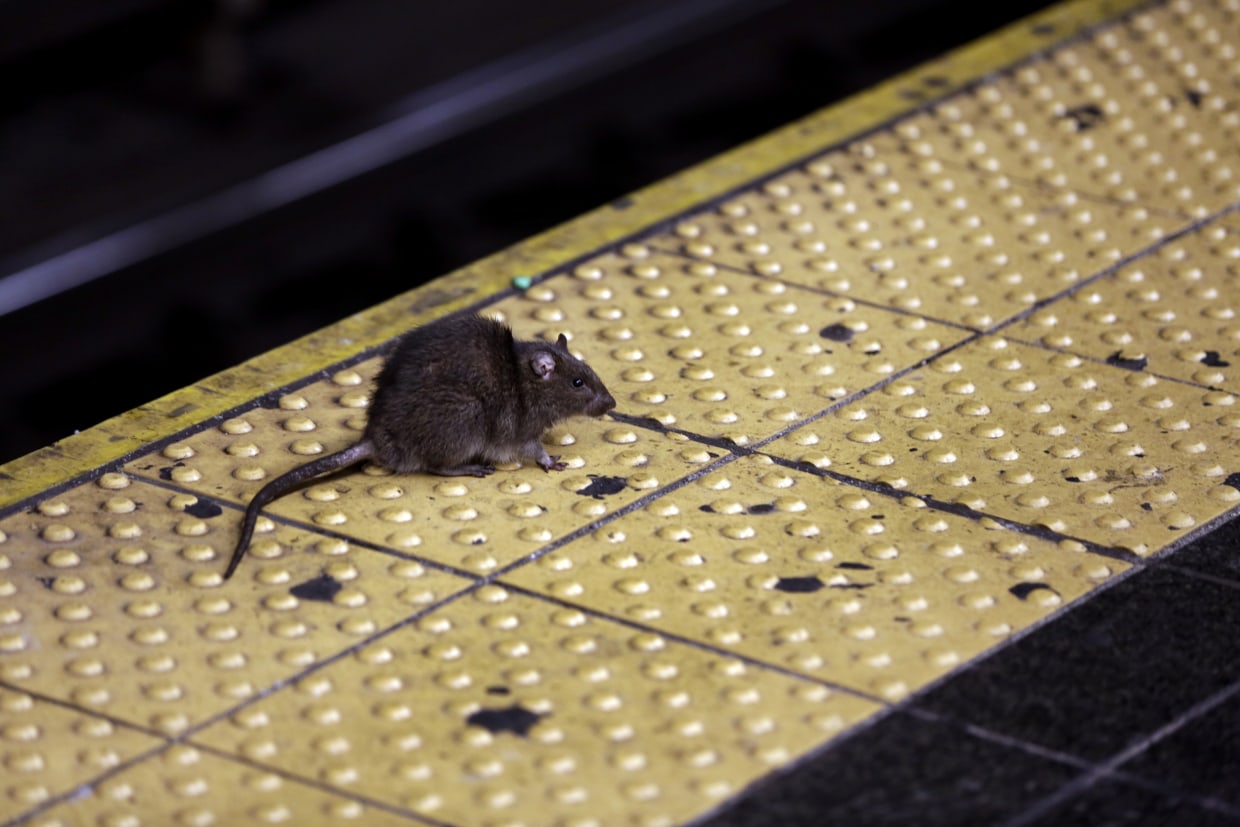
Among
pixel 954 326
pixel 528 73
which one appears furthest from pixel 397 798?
pixel 528 73

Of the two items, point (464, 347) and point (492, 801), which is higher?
point (464, 347)

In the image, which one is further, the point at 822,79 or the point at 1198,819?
the point at 822,79

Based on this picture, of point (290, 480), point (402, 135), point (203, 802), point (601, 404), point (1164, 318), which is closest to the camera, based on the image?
point (203, 802)

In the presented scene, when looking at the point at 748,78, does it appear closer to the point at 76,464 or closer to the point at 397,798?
the point at 76,464

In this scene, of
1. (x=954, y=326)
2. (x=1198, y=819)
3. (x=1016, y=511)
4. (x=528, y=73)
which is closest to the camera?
(x=1198, y=819)

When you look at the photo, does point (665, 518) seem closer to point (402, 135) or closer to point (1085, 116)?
point (1085, 116)

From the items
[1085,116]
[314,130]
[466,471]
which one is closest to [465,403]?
[466,471]

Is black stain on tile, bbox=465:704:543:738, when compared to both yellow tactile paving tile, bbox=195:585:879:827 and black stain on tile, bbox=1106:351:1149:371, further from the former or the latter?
black stain on tile, bbox=1106:351:1149:371
